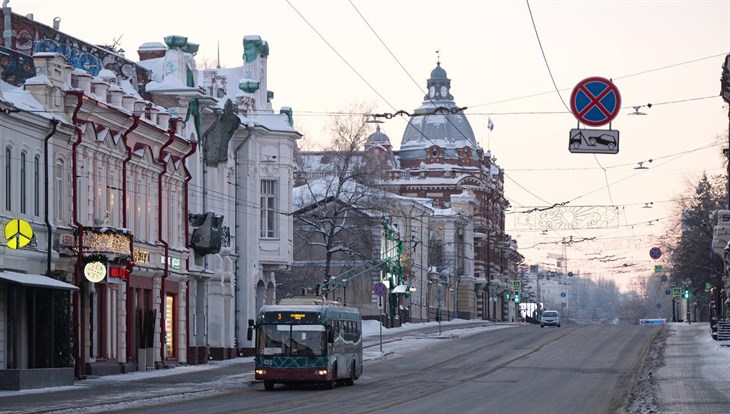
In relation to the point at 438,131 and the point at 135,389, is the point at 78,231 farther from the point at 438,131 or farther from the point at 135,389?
the point at 438,131

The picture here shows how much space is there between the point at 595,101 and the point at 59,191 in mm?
21189

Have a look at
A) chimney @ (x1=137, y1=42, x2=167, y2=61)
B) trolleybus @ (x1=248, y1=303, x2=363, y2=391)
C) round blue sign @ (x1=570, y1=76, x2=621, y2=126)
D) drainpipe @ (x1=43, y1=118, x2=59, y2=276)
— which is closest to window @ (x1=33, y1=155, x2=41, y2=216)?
Answer: drainpipe @ (x1=43, y1=118, x2=59, y2=276)

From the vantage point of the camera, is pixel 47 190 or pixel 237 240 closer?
pixel 47 190

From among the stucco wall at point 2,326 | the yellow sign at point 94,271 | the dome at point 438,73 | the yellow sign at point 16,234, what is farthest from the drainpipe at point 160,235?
the dome at point 438,73

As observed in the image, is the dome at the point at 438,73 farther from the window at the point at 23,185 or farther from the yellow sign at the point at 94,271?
the window at the point at 23,185

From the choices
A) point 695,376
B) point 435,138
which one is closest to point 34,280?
point 695,376

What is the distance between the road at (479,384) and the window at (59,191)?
7.35m

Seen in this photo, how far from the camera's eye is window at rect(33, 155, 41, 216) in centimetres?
4366

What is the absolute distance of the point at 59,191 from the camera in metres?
45.4

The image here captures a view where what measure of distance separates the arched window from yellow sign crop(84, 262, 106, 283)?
1.63 metres

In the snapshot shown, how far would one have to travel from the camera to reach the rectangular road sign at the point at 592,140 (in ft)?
93.4

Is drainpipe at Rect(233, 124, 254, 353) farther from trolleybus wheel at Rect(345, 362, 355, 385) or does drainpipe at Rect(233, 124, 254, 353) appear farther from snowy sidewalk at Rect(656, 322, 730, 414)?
trolleybus wheel at Rect(345, 362, 355, 385)


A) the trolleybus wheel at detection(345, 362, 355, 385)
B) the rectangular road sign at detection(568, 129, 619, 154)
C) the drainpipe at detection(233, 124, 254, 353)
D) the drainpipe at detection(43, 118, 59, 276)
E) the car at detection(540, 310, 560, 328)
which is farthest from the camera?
the car at detection(540, 310, 560, 328)

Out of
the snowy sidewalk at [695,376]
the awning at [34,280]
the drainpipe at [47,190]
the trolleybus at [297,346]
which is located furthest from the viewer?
the drainpipe at [47,190]
